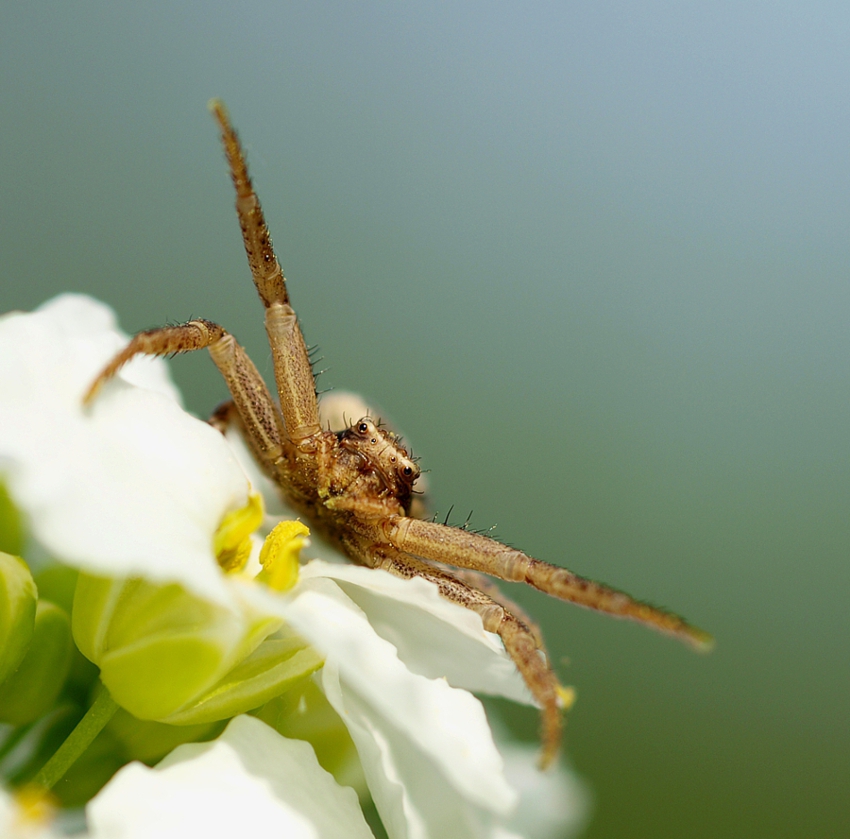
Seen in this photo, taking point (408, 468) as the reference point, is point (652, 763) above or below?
below

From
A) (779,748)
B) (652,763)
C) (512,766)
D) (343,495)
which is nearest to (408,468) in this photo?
(343,495)

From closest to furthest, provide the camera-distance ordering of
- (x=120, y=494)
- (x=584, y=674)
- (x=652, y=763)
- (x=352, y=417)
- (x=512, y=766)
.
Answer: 1. (x=120, y=494)
2. (x=512, y=766)
3. (x=352, y=417)
4. (x=652, y=763)
5. (x=584, y=674)

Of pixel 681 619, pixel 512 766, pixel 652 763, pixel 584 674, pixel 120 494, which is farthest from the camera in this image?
pixel 584 674

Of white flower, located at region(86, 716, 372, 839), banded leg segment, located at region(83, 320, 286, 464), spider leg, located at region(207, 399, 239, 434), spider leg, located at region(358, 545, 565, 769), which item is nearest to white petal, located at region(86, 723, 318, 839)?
white flower, located at region(86, 716, 372, 839)

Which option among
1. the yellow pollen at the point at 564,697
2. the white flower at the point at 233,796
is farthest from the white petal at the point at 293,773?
the yellow pollen at the point at 564,697

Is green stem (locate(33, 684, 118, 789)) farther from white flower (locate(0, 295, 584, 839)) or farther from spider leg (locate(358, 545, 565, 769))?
spider leg (locate(358, 545, 565, 769))

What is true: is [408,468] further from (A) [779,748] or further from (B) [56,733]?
(A) [779,748]
